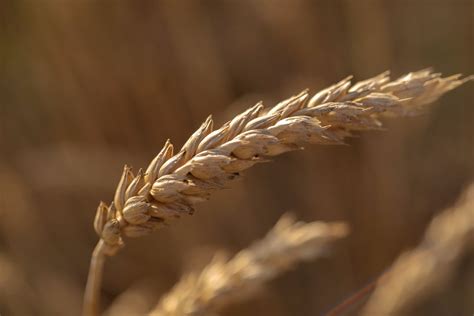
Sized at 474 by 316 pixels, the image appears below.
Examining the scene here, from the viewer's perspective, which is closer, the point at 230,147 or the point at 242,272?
the point at 230,147

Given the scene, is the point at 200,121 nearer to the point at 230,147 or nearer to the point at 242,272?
the point at 242,272

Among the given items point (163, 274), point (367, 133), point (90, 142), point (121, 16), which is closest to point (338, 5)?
point (367, 133)

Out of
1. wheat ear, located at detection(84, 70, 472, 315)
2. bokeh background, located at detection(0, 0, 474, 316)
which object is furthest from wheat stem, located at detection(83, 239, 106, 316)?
bokeh background, located at detection(0, 0, 474, 316)

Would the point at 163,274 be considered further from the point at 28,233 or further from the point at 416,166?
the point at 416,166

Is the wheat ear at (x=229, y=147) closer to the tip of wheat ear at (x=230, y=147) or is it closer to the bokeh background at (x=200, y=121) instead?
the tip of wheat ear at (x=230, y=147)

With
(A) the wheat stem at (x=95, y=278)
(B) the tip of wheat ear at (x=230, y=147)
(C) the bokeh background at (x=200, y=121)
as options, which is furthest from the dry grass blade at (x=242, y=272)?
(C) the bokeh background at (x=200, y=121)

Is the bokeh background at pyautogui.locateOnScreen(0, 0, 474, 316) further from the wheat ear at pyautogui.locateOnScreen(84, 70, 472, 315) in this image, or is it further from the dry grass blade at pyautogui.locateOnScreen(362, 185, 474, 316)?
the wheat ear at pyautogui.locateOnScreen(84, 70, 472, 315)

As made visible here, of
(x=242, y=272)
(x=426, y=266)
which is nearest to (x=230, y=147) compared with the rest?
(x=242, y=272)
